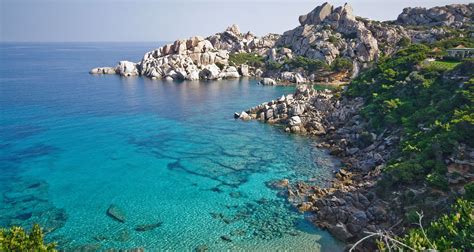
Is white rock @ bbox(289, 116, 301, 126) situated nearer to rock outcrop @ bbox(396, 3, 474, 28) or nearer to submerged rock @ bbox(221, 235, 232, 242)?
submerged rock @ bbox(221, 235, 232, 242)

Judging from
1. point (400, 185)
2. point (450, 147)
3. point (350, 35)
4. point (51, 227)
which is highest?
point (350, 35)

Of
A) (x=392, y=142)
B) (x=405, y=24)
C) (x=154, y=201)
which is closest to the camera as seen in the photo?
(x=154, y=201)

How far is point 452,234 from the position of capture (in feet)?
60.5

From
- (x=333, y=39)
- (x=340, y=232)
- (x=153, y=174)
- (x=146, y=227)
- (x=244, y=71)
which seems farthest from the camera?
(x=244, y=71)

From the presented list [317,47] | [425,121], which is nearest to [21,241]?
[425,121]

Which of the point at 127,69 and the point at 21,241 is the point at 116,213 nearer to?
the point at 21,241

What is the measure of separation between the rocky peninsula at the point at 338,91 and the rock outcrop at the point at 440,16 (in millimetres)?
354

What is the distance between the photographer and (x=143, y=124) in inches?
2440

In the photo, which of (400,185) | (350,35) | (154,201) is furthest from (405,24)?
(154,201)

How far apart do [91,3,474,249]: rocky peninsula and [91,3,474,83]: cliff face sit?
0.36 m

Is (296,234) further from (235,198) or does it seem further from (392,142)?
(392,142)

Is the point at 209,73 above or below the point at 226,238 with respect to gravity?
above

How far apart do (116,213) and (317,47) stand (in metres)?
104

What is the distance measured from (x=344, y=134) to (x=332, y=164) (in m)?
10.3
